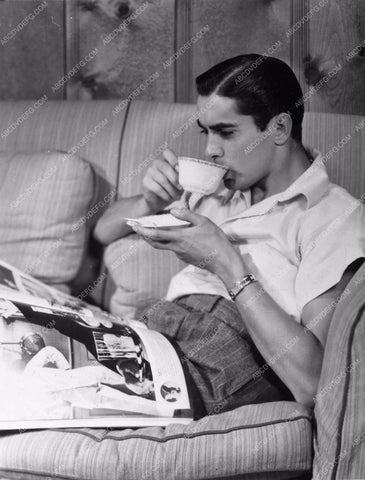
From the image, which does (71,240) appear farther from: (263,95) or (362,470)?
(362,470)

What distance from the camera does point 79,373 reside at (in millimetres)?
1340

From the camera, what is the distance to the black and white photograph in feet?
4.08

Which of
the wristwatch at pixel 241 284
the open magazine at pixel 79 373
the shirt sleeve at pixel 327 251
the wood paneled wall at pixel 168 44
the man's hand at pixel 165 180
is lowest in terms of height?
the open magazine at pixel 79 373

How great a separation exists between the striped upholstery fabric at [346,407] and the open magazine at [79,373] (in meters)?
0.28

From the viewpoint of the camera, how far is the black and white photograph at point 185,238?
1.24 m

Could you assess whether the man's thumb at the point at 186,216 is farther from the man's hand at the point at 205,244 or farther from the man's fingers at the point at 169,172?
the man's fingers at the point at 169,172

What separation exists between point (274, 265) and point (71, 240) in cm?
58

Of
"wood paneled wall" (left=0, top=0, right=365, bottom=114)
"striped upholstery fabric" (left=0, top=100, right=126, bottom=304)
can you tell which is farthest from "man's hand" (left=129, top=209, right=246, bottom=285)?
"wood paneled wall" (left=0, top=0, right=365, bottom=114)

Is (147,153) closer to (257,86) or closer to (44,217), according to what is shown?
(44,217)

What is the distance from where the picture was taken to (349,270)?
1.46 meters

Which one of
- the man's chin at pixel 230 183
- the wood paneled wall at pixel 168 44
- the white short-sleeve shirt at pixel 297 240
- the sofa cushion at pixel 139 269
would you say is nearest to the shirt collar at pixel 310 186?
the white short-sleeve shirt at pixel 297 240

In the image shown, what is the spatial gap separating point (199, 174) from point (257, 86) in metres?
0.23

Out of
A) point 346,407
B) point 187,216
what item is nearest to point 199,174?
point 187,216

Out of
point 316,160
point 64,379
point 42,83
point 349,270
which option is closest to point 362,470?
point 349,270
